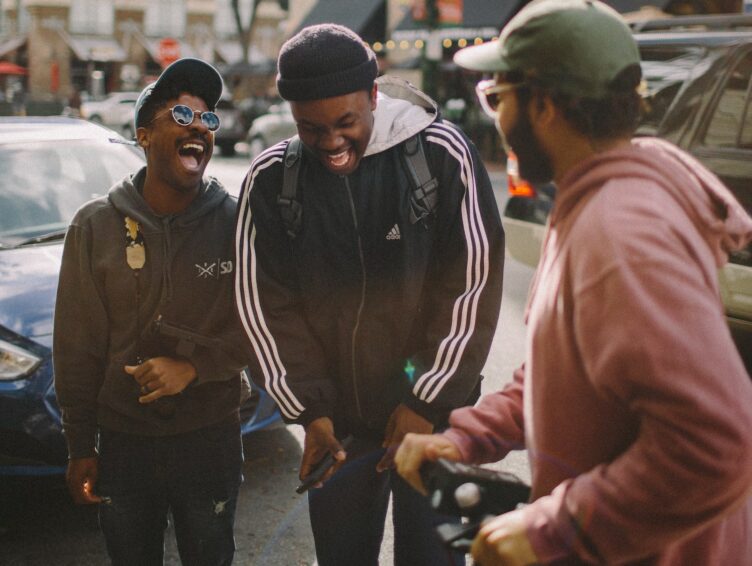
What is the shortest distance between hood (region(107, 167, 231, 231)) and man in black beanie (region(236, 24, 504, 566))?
0.20 m

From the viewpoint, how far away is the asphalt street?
11.4 ft

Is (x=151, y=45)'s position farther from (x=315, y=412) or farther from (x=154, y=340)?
(x=315, y=412)

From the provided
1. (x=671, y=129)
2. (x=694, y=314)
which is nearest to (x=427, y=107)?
(x=694, y=314)

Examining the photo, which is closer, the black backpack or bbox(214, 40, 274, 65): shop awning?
the black backpack

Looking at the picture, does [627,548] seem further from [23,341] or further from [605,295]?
[23,341]

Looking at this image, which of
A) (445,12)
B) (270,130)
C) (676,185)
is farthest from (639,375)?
(270,130)

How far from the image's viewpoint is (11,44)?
46500mm

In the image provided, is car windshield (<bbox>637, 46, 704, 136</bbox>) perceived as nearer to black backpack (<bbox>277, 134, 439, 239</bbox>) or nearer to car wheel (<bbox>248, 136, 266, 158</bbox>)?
black backpack (<bbox>277, 134, 439, 239</bbox>)

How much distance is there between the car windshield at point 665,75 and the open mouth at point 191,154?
330cm

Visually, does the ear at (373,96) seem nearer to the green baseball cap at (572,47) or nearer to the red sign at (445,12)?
the green baseball cap at (572,47)

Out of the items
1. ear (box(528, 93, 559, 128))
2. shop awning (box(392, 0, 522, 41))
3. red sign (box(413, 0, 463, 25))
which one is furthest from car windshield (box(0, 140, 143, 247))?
shop awning (box(392, 0, 522, 41))

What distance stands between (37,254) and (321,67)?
2.47m

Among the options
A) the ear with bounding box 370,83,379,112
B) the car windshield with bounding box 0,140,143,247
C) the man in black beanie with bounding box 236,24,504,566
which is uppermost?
the ear with bounding box 370,83,379,112

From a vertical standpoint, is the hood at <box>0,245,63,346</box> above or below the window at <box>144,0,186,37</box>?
above
